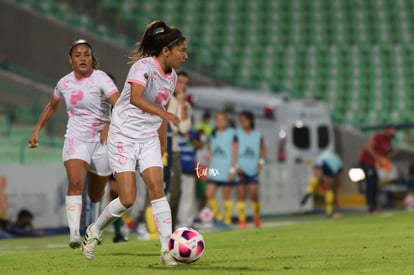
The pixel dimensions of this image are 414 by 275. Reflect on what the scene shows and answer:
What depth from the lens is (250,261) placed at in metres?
11.1

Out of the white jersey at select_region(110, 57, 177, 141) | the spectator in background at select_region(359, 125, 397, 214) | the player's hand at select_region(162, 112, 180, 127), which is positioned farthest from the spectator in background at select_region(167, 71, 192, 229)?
the spectator in background at select_region(359, 125, 397, 214)

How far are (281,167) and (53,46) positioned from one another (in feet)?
22.1

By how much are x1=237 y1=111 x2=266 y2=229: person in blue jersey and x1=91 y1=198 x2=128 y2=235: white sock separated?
383 inches

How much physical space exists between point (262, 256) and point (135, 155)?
1691 mm

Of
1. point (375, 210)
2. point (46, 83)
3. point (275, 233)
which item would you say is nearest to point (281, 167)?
point (375, 210)

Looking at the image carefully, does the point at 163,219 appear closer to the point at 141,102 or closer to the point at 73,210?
the point at 141,102

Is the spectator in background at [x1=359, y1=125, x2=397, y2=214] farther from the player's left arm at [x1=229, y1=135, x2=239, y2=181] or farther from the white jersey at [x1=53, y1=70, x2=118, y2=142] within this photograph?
the white jersey at [x1=53, y1=70, x2=118, y2=142]

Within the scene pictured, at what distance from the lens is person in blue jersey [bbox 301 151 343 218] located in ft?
82.2

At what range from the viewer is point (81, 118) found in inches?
521

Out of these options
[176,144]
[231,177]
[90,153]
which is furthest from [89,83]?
[231,177]

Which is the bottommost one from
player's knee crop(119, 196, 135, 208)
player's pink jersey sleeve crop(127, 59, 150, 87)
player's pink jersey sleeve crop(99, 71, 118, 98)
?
player's knee crop(119, 196, 135, 208)

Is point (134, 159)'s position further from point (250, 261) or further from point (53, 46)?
point (53, 46)

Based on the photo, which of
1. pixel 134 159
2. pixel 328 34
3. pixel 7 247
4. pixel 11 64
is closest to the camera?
pixel 134 159

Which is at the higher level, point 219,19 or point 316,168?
point 219,19
